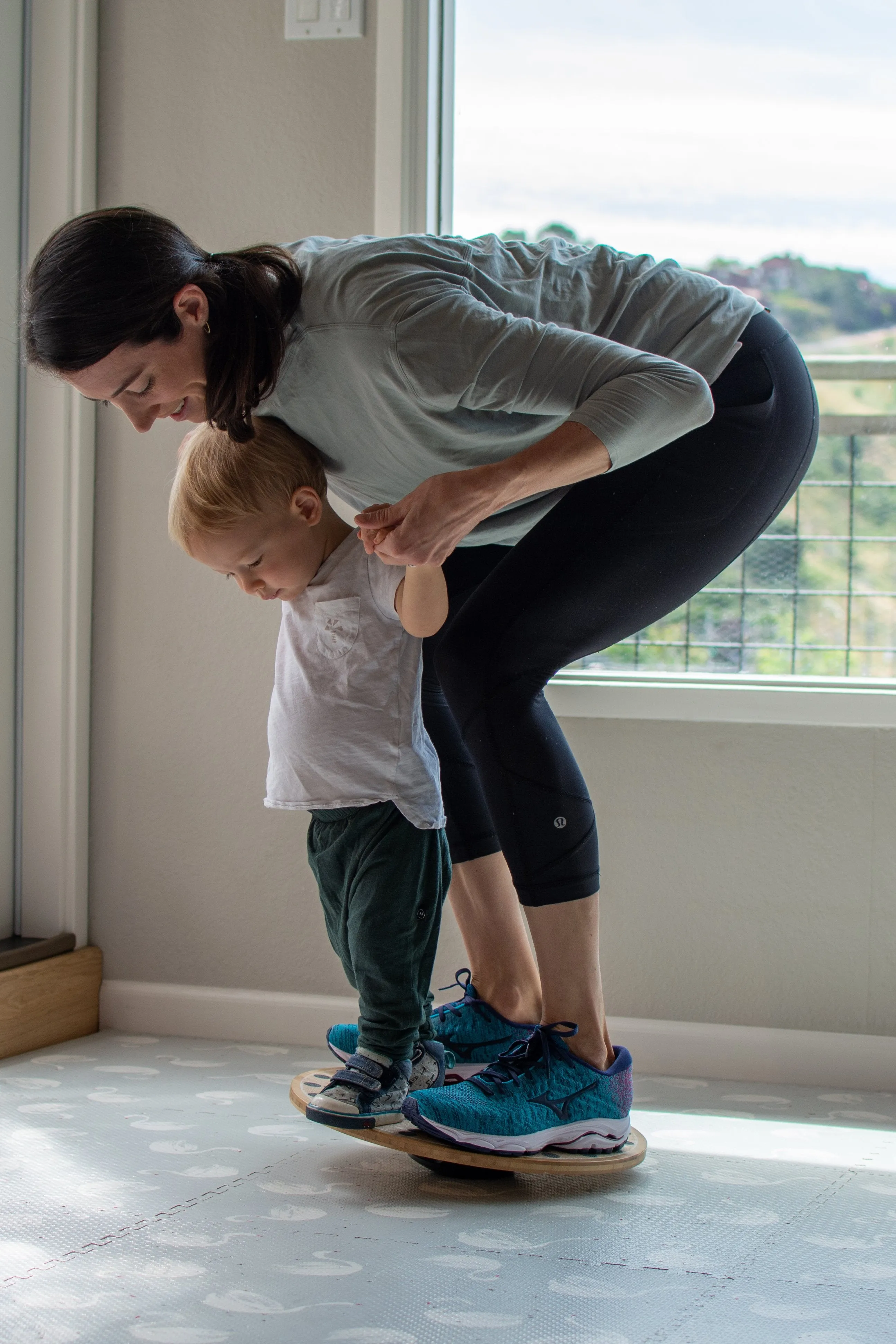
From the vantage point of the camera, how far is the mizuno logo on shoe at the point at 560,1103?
1.17m

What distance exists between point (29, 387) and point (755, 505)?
1.21 metres

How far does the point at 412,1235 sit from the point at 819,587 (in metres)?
1.20

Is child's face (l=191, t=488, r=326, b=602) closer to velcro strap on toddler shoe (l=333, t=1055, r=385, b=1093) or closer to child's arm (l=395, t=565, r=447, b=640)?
child's arm (l=395, t=565, r=447, b=640)

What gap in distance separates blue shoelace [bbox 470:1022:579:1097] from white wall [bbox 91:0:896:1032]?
0.55 meters

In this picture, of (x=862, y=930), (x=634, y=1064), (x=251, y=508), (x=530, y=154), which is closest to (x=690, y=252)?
(x=530, y=154)

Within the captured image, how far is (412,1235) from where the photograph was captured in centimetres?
106

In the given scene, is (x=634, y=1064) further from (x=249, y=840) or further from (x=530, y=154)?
(x=530, y=154)

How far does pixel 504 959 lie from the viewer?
1.35 meters

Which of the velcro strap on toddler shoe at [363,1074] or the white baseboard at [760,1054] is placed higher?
the velcro strap on toddler shoe at [363,1074]

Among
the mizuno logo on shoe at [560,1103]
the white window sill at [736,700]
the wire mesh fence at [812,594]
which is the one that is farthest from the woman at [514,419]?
the wire mesh fence at [812,594]

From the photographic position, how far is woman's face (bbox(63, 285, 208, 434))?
1.09 m

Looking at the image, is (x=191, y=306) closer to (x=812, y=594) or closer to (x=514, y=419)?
(x=514, y=419)

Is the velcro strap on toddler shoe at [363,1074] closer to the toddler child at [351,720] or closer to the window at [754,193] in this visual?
the toddler child at [351,720]

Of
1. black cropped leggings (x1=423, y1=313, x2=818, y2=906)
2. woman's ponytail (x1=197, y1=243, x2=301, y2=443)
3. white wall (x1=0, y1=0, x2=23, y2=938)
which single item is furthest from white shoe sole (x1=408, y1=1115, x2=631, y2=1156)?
white wall (x1=0, y1=0, x2=23, y2=938)
